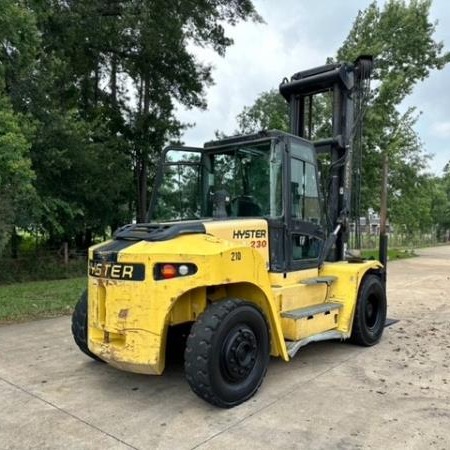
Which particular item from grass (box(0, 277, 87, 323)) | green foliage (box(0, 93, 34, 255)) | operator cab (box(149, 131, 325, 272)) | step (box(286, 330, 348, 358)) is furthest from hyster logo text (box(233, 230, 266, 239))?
green foliage (box(0, 93, 34, 255))

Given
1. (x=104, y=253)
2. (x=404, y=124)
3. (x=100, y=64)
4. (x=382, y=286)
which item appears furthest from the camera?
(x=404, y=124)

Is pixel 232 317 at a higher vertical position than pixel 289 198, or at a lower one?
lower

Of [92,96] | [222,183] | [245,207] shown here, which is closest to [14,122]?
[222,183]

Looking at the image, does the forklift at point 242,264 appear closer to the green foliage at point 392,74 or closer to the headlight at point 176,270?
the headlight at point 176,270

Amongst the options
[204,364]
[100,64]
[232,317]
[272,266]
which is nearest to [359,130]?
[272,266]

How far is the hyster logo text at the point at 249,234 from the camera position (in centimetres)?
423

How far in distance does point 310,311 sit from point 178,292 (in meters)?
1.70

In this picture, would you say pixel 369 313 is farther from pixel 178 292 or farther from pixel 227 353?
pixel 178 292

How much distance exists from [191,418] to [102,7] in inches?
493

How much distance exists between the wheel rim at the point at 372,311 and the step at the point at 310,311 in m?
Result: 0.74

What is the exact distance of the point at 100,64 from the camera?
1641 cm

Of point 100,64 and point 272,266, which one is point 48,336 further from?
point 100,64

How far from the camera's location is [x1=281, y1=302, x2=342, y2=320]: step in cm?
453

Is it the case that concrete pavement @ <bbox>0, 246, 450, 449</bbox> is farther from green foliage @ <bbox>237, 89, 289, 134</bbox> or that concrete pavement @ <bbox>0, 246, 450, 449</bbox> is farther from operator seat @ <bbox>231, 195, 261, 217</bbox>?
green foliage @ <bbox>237, 89, 289, 134</bbox>
